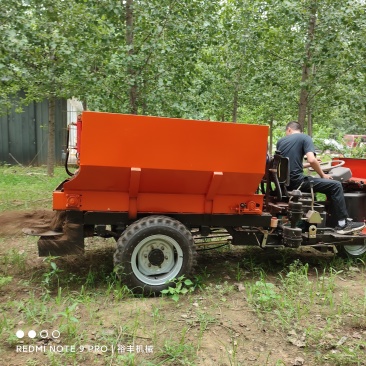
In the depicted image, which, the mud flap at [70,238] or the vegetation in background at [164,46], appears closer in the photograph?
the mud flap at [70,238]

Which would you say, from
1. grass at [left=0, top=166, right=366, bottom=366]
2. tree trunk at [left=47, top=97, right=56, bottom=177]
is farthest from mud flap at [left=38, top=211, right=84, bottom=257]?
tree trunk at [left=47, top=97, right=56, bottom=177]

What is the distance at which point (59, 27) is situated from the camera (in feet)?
20.3

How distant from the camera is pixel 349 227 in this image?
488 centimetres

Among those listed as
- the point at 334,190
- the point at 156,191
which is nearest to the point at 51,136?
the point at 156,191

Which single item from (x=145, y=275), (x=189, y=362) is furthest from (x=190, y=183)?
(x=189, y=362)

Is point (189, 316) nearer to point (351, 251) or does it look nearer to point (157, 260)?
point (157, 260)

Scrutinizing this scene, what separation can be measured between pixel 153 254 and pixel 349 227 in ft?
8.51

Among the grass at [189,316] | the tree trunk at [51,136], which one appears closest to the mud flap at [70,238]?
the grass at [189,316]

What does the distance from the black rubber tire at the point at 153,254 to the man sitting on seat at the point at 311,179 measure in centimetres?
186

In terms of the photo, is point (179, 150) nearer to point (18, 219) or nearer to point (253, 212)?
point (253, 212)

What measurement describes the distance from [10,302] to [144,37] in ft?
17.9

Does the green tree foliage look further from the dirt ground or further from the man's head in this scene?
the dirt ground

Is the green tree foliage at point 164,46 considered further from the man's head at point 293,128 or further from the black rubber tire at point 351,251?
the black rubber tire at point 351,251

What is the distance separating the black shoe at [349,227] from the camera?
15.8 feet
